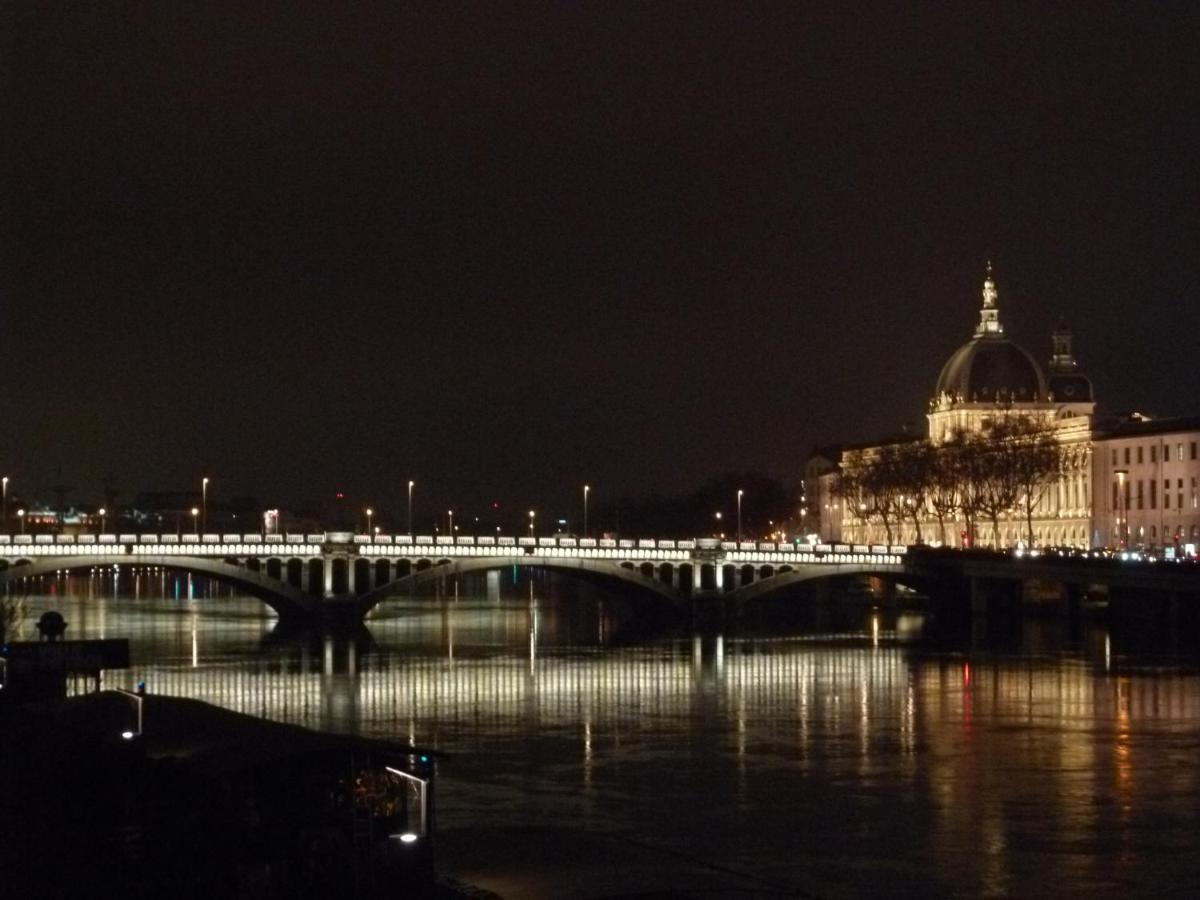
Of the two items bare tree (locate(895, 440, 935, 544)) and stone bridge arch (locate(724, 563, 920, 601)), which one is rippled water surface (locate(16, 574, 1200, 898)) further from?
bare tree (locate(895, 440, 935, 544))

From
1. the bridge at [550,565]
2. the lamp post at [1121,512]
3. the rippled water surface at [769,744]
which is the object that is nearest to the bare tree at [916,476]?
the lamp post at [1121,512]

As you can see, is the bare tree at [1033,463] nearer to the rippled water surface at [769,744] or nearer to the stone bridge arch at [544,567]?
the stone bridge arch at [544,567]

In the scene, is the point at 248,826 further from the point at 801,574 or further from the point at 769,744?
the point at 801,574

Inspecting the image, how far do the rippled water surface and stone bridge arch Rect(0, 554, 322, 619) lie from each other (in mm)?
2289

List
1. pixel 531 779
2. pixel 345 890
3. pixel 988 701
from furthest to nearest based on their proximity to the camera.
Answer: pixel 988 701, pixel 531 779, pixel 345 890

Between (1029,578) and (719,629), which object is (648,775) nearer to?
(719,629)

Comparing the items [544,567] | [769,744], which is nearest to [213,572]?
[544,567]

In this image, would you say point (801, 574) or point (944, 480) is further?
point (944, 480)

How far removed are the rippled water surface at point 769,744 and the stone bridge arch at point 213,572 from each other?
7.51ft

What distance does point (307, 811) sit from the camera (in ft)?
108

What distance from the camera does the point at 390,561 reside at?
375ft

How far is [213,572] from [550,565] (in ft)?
57.4

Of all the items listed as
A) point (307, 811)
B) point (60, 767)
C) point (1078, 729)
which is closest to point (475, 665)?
point (1078, 729)

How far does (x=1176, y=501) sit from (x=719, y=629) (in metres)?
82.2
